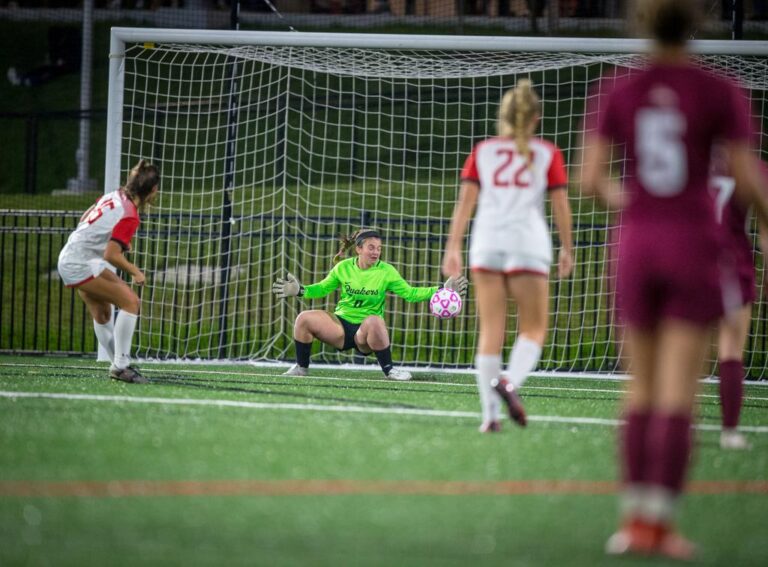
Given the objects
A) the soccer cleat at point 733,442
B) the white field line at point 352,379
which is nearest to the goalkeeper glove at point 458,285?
the white field line at point 352,379

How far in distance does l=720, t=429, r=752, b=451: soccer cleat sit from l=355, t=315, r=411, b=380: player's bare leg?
4448 millimetres

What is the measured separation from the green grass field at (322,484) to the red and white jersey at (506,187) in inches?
45.4

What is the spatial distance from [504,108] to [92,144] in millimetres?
23348

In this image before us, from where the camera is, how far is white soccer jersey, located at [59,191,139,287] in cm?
886

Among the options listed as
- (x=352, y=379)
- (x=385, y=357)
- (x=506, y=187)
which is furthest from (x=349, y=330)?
(x=506, y=187)

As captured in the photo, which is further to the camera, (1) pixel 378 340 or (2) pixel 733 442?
(1) pixel 378 340

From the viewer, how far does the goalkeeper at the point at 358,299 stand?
10414mm

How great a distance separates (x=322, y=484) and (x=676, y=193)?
197 cm

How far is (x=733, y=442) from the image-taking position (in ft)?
20.3

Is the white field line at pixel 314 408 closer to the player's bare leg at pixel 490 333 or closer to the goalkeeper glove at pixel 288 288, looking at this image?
the player's bare leg at pixel 490 333

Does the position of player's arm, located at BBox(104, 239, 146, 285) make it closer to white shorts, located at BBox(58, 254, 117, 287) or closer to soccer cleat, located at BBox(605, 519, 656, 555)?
white shorts, located at BBox(58, 254, 117, 287)

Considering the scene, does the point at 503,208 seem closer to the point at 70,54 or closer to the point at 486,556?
the point at 486,556

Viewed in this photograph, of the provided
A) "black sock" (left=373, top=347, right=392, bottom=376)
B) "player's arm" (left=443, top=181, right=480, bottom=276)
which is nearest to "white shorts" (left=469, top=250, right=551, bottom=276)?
"player's arm" (left=443, top=181, right=480, bottom=276)

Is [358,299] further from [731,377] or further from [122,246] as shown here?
[731,377]
